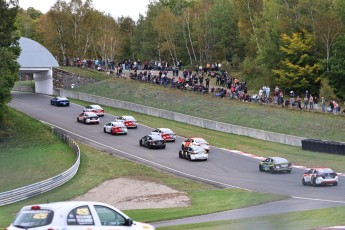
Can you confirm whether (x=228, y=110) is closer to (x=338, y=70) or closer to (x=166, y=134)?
(x=166, y=134)

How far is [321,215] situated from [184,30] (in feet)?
297

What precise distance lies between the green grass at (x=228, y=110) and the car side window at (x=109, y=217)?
43553 mm

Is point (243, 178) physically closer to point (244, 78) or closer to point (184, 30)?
point (244, 78)

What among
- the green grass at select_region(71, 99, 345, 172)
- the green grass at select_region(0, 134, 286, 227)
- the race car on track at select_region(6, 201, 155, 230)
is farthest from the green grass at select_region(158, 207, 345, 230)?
the green grass at select_region(71, 99, 345, 172)

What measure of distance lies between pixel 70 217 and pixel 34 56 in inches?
3101

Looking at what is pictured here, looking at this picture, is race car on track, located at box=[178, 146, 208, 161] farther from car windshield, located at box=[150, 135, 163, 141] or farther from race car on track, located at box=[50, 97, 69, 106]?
race car on track, located at box=[50, 97, 69, 106]

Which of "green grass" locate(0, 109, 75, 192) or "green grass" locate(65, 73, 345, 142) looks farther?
"green grass" locate(65, 73, 345, 142)

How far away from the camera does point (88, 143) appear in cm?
6050

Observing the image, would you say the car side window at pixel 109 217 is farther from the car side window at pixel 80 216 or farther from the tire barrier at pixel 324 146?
the tire barrier at pixel 324 146

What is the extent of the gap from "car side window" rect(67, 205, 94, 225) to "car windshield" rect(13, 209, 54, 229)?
465 millimetres

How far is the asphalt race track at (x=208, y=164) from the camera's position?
3900 cm

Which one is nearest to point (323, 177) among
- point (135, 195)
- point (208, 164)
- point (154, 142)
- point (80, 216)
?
point (135, 195)

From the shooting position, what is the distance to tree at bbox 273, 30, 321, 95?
79188mm

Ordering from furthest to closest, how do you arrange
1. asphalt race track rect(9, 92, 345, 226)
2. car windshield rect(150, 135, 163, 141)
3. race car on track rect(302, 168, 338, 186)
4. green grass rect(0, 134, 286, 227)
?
car windshield rect(150, 135, 163, 141), race car on track rect(302, 168, 338, 186), asphalt race track rect(9, 92, 345, 226), green grass rect(0, 134, 286, 227)
